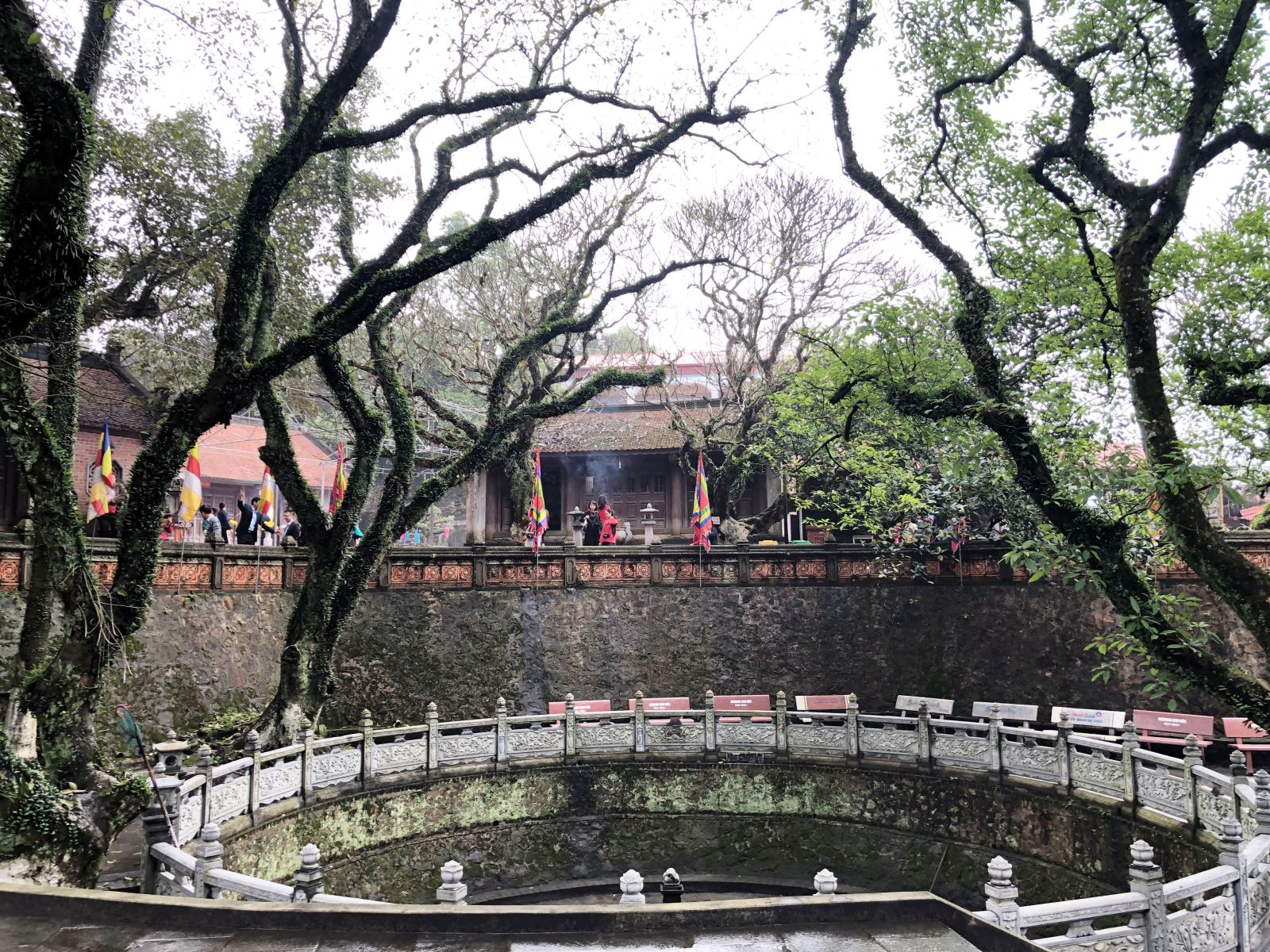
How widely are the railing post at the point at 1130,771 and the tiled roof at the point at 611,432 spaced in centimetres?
1355

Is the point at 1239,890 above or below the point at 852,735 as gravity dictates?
above

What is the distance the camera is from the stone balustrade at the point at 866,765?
5.80 meters

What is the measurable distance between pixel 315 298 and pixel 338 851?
10.2 meters

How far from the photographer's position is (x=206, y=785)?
29.8 ft

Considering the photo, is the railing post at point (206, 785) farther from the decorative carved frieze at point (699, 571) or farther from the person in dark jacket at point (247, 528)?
the decorative carved frieze at point (699, 571)

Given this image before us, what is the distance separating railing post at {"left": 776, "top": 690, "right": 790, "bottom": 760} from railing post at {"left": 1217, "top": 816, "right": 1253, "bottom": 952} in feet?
25.0

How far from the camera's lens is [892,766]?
12.9m

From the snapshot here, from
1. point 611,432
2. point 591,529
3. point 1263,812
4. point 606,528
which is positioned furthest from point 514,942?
point 611,432

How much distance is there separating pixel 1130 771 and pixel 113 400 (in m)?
20.0

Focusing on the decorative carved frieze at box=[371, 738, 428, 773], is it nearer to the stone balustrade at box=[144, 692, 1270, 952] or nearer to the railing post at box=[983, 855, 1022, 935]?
the stone balustrade at box=[144, 692, 1270, 952]

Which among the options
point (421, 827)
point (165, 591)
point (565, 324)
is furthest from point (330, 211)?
point (421, 827)

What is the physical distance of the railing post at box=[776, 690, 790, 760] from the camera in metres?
13.7

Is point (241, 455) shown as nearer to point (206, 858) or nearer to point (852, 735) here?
point (852, 735)

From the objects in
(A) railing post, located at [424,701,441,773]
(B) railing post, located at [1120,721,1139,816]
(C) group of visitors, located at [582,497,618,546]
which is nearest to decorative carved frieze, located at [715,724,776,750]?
(A) railing post, located at [424,701,441,773]
